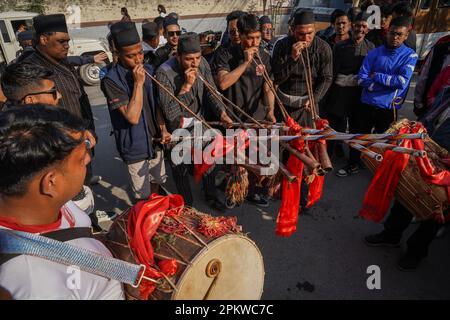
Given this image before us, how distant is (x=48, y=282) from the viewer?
1.04 metres

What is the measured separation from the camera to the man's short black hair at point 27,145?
1094 millimetres

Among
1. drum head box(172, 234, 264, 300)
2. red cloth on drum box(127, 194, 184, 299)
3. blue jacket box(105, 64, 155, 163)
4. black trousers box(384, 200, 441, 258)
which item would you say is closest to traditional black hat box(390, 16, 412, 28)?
black trousers box(384, 200, 441, 258)

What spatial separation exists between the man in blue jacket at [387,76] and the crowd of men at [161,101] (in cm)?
1

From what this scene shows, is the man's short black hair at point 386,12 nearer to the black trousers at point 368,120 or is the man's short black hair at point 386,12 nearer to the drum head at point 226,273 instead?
the black trousers at point 368,120

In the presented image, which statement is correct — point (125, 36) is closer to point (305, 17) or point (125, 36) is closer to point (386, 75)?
point (305, 17)

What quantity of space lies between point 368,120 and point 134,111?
3.09 m

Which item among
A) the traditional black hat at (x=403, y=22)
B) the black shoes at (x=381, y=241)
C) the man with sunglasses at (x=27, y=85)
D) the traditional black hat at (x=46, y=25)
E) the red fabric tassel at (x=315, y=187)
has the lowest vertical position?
the black shoes at (x=381, y=241)

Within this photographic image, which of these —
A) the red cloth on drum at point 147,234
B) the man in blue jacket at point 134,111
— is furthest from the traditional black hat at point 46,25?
the red cloth on drum at point 147,234

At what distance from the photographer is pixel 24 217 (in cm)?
116

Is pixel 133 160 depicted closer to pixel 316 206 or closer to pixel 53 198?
pixel 53 198

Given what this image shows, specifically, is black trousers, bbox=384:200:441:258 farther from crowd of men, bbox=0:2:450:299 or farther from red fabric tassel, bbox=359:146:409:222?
red fabric tassel, bbox=359:146:409:222

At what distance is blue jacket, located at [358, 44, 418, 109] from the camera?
3.54 m

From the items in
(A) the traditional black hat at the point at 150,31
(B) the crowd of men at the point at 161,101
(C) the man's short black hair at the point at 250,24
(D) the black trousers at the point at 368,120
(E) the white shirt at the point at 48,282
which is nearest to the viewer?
(E) the white shirt at the point at 48,282

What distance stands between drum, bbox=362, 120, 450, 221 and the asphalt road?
76 centimetres
